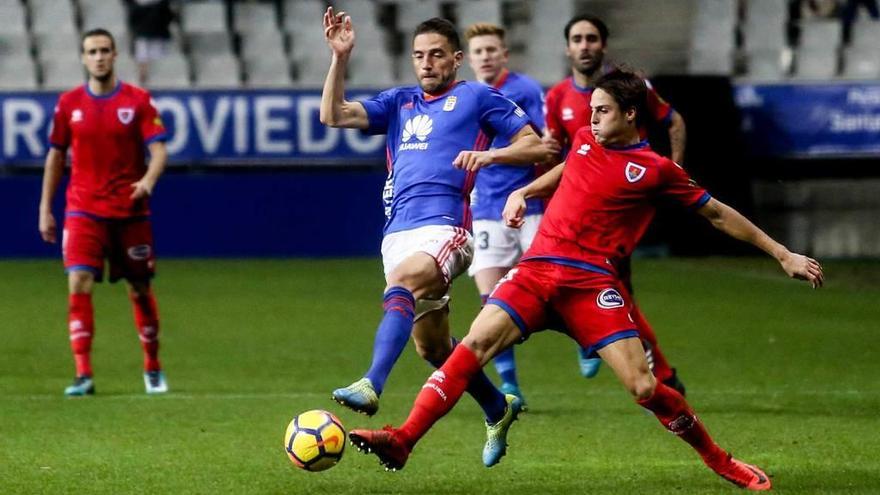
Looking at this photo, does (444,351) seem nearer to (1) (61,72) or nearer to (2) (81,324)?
(2) (81,324)

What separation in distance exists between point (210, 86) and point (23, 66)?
2564 millimetres

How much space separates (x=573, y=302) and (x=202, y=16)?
14.9 meters

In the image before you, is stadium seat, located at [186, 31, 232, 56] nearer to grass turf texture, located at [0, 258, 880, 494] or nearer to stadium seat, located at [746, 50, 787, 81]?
grass turf texture, located at [0, 258, 880, 494]

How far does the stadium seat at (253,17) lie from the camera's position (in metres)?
20.8

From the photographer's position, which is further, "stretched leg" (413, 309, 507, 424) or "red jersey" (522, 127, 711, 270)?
"stretched leg" (413, 309, 507, 424)

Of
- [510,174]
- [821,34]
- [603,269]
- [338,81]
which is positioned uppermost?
[338,81]

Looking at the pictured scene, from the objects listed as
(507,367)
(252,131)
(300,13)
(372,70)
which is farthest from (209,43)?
(507,367)

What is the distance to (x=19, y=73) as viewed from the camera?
19.8 m

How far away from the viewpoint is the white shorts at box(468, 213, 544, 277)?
986 cm

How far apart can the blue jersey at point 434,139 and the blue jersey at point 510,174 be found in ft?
7.23

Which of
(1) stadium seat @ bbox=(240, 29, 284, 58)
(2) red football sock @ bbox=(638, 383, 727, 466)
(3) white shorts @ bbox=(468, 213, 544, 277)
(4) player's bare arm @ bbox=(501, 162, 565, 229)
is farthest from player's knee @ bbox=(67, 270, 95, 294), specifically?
(1) stadium seat @ bbox=(240, 29, 284, 58)

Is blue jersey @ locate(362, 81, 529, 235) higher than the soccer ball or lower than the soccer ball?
higher

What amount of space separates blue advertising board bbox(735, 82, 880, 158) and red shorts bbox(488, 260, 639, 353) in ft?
41.0

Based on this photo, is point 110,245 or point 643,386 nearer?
point 643,386
